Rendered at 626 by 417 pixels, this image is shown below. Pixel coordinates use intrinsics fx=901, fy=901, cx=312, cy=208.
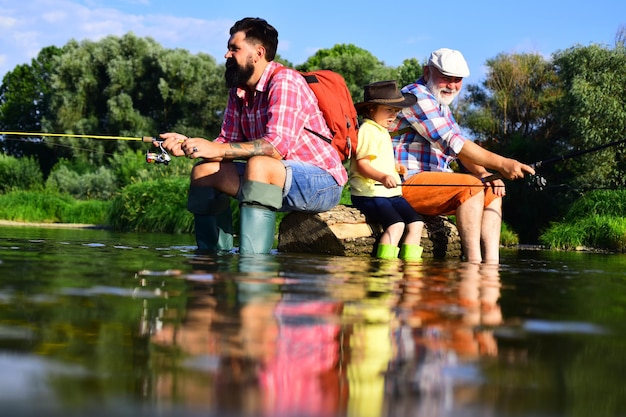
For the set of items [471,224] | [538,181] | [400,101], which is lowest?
[471,224]

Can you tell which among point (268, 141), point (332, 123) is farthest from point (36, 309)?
point (332, 123)

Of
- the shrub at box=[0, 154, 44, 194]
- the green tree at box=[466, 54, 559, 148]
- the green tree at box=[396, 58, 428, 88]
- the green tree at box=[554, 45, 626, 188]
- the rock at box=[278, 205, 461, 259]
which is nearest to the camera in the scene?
the rock at box=[278, 205, 461, 259]

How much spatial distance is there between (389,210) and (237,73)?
152cm

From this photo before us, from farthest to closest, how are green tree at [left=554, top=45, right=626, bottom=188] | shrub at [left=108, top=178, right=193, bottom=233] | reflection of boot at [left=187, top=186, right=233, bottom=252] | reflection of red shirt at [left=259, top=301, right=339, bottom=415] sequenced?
green tree at [left=554, top=45, right=626, bottom=188], shrub at [left=108, top=178, right=193, bottom=233], reflection of boot at [left=187, top=186, right=233, bottom=252], reflection of red shirt at [left=259, top=301, right=339, bottom=415]

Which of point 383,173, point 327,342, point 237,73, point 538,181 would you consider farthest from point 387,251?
point 327,342

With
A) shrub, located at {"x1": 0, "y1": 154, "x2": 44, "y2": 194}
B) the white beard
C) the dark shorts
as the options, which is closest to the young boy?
the dark shorts

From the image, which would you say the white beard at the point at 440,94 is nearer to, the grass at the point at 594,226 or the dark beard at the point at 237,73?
the dark beard at the point at 237,73

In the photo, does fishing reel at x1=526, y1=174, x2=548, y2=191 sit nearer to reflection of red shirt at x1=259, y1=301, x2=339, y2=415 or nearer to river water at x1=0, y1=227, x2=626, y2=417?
river water at x1=0, y1=227, x2=626, y2=417

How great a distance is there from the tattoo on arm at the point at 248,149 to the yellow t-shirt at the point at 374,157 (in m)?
1.07

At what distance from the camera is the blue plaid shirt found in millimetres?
6691

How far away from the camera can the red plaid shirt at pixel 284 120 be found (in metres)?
5.82

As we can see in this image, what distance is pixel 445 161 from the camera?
7.19m

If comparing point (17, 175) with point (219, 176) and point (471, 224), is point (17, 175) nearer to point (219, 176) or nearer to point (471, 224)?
point (219, 176)

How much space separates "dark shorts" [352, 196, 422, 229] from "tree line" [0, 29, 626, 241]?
15.7 meters
